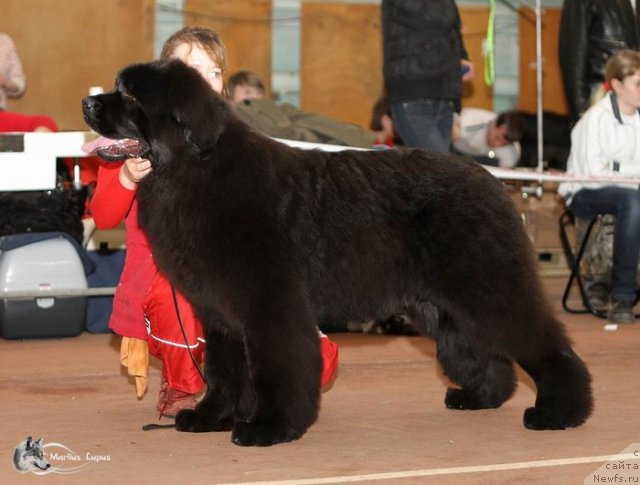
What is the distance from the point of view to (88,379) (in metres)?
5.24

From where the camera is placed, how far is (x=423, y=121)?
6699 millimetres

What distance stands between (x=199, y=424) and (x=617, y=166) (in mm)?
4350

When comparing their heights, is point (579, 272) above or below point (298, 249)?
below

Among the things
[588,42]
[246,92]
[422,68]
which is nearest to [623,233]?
[422,68]

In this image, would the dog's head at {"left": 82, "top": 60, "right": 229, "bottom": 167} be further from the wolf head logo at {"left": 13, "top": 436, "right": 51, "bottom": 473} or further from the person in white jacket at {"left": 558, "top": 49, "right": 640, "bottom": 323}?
the person in white jacket at {"left": 558, "top": 49, "right": 640, "bottom": 323}

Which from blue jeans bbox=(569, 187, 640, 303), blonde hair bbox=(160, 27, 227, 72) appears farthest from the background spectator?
blue jeans bbox=(569, 187, 640, 303)

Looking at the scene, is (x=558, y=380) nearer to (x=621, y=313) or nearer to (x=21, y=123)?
(x=621, y=313)

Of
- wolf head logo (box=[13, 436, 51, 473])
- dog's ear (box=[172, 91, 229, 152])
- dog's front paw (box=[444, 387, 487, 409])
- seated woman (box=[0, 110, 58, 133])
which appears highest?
dog's ear (box=[172, 91, 229, 152])

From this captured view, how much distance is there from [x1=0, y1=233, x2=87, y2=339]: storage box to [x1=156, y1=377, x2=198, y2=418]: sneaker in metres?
2.28

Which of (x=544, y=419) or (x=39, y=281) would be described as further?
(x=39, y=281)

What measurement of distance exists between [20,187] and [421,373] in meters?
2.71

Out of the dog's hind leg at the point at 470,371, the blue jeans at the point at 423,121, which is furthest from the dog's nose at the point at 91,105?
the blue jeans at the point at 423,121

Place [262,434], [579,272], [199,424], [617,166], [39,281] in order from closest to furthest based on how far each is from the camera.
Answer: [262,434], [199,424], [39,281], [617,166], [579,272]

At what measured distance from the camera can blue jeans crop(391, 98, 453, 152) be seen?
Answer: 263 inches
